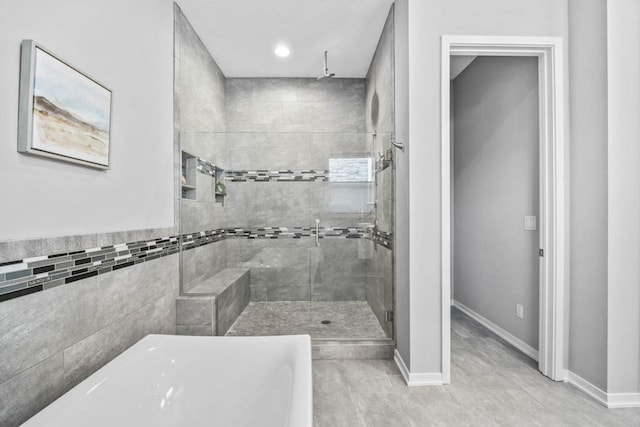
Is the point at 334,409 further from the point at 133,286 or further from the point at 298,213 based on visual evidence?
the point at 298,213

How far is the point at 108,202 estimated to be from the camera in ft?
5.62

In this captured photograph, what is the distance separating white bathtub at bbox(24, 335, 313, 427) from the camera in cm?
122

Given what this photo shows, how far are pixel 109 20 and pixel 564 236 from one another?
122 inches

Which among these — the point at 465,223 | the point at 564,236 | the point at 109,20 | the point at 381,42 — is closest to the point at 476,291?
the point at 465,223

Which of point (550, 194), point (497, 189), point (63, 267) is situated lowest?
point (63, 267)

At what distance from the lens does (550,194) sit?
7.31ft

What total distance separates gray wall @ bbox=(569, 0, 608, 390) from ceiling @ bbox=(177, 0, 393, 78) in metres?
1.39

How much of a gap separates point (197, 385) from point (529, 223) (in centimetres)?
263

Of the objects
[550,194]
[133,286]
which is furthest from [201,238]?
[550,194]

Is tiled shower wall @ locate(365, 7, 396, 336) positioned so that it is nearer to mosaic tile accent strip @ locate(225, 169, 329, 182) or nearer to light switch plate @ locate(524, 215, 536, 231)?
mosaic tile accent strip @ locate(225, 169, 329, 182)

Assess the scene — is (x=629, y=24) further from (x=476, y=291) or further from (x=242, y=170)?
(x=242, y=170)

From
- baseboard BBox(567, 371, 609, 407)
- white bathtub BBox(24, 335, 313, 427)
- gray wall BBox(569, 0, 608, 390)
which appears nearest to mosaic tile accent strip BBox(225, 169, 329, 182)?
white bathtub BBox(24, 335, 313, 427)

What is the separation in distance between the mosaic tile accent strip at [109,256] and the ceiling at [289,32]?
5.95 feet

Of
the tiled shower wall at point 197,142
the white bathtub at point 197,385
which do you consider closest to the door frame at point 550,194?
the white bathtub at point 197,385
